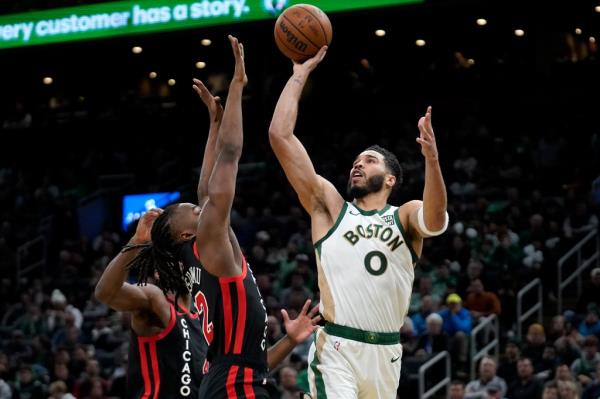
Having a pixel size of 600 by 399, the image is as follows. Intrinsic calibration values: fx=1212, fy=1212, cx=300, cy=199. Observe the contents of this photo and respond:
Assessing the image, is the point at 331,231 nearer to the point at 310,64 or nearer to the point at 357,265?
the point at 357,265

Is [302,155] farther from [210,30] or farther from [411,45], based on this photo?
[411,45]

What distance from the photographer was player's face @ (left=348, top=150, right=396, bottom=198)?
7.35 metres

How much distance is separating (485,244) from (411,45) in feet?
30.4

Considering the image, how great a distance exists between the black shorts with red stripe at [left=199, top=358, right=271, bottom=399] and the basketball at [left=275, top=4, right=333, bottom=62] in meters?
2.18

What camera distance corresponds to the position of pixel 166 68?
90.4 feet

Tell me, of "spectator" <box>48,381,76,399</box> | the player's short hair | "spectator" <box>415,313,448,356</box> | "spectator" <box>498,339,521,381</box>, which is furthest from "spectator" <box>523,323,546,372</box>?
the player's short hair

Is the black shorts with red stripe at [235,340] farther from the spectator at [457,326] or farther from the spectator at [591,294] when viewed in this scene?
the spectator at [591,294]

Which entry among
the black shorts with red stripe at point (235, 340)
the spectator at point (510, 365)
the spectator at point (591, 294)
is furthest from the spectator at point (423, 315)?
the black shorts with red stripe at point (235, 340)

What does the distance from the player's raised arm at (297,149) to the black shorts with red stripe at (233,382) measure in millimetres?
1494

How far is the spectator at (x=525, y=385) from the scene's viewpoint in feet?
42.7

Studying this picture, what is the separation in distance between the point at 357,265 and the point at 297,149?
2.55ft

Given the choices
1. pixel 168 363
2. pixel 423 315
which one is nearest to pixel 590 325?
pixel 423 315

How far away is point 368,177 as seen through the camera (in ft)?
24.1

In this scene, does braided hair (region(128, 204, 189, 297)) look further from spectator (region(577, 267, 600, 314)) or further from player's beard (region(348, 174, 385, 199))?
spectator (region(577, 267, 600, 314))
